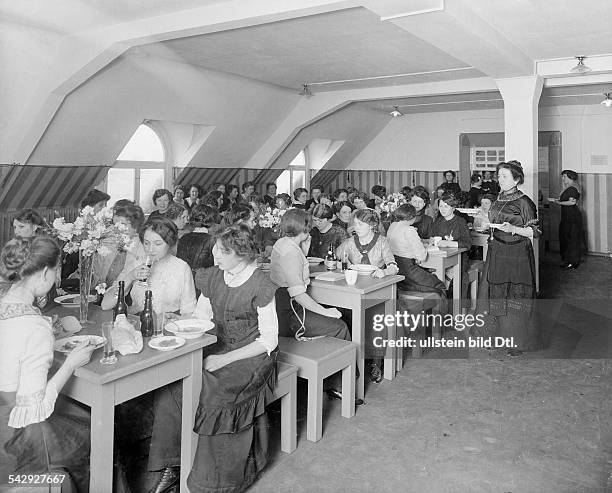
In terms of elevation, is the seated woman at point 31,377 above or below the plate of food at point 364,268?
below

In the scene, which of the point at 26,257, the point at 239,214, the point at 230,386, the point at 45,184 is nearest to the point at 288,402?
the point at 230,386

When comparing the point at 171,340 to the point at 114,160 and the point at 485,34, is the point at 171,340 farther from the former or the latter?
the point at 114,160

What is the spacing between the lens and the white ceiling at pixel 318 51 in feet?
16.1

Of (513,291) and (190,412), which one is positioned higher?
(513,291)

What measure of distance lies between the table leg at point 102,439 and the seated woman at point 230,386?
417 millimetres

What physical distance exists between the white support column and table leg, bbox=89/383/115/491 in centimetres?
521

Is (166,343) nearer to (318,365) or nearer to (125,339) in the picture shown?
(125,339)

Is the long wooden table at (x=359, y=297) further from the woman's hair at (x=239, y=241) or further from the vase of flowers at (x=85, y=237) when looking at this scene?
the vase of flowers at (x=85, y=237)

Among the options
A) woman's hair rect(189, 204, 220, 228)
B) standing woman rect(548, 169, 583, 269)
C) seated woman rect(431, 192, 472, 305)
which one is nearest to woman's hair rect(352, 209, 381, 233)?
woman's hair rect(189, 204, 220, 228)

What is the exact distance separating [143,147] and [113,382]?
19.5 ft

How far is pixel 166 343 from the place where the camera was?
2387mm

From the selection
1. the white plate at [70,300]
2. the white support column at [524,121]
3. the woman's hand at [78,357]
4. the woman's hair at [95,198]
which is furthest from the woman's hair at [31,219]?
the white support column at [524,121]

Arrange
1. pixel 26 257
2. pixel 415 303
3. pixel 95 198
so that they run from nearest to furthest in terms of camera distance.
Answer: pixel 26 257 < pixel 415 303 < pixel 95 198

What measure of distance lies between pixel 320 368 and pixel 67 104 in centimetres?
394
